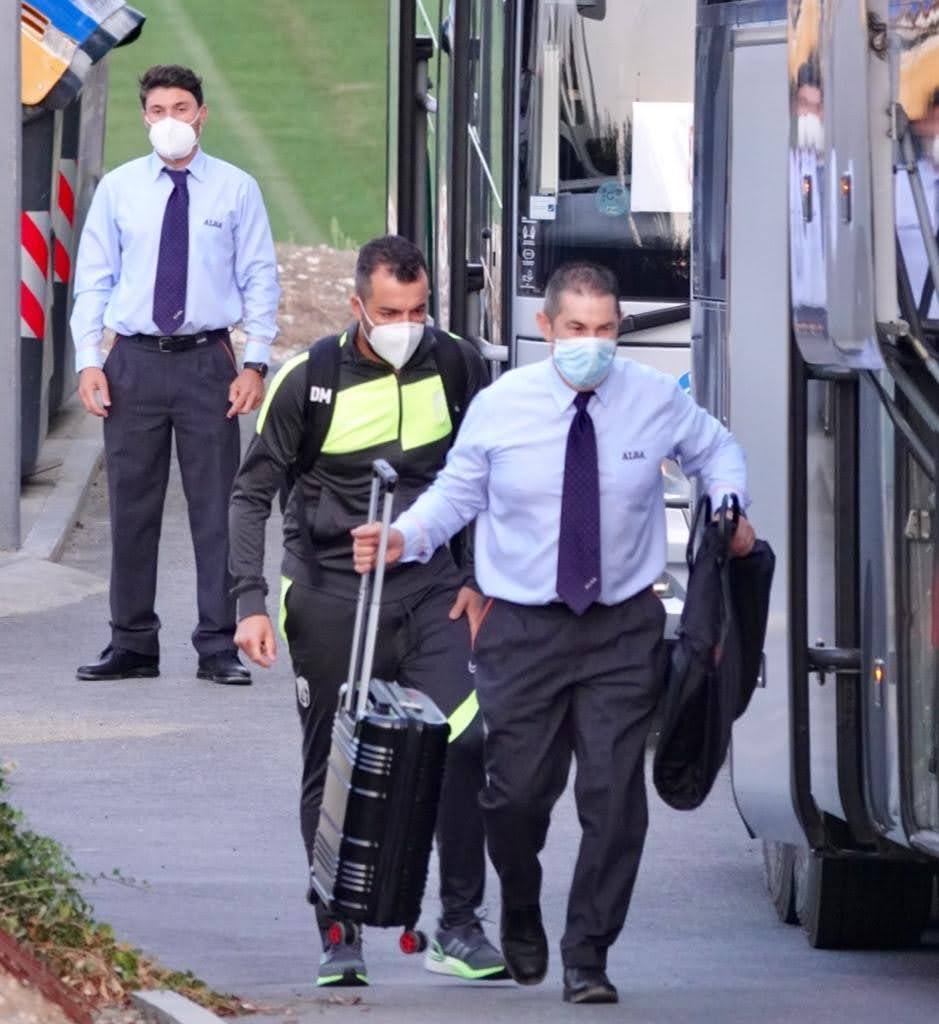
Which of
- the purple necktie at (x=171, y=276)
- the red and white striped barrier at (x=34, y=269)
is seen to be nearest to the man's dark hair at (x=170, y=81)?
the purple necktie at (x=171, y=276)

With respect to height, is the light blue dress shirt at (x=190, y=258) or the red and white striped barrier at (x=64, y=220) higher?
the red and white striped barrier at (x=64, y=220)

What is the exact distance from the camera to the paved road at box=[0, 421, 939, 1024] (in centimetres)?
634

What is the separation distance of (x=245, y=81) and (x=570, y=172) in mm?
15593

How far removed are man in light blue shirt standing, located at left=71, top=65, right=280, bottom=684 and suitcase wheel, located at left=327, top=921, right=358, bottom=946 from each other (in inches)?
154

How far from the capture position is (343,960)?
6461mm

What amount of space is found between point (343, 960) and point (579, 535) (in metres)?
1.13

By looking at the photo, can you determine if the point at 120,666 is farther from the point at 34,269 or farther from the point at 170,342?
the point at 34,269

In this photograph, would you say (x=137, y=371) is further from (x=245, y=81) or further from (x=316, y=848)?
(x=245, y=81)

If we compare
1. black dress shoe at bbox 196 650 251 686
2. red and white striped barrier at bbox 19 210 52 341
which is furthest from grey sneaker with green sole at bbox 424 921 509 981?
red and white striped barrier at bbox 19 210 52 341

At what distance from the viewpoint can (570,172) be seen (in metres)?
10.3

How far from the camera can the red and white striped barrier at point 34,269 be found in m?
14.4

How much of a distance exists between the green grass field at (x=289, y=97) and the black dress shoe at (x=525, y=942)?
18.1m

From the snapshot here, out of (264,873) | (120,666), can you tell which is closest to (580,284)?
(264,873)

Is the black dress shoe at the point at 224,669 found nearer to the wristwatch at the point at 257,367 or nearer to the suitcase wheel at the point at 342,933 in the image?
the wristwatch at the point at 257,367
